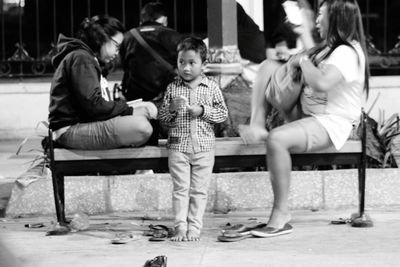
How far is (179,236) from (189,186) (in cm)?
32

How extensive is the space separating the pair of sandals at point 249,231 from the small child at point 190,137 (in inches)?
7.0

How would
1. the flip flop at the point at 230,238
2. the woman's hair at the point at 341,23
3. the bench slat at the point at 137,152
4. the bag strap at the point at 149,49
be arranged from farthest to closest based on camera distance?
the bag strap at the point at 149,49 < the bench slat at the point at 137,152 < the woman's hair at the point at 341,23 < the flip flop at the point at 230,238

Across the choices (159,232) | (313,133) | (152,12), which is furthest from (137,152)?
(152,12)

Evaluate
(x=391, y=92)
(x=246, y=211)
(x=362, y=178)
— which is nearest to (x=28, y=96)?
(x=391, y=92)

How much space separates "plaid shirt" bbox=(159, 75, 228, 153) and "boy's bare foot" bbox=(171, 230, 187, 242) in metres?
0.49

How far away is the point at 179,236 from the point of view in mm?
7000

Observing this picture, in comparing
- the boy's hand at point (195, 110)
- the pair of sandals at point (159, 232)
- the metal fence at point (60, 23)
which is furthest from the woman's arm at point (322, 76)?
the metal fence at point (60, 23)

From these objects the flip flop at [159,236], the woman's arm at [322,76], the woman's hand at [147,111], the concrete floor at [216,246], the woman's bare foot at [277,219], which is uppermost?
the woman's arm at [322,76]

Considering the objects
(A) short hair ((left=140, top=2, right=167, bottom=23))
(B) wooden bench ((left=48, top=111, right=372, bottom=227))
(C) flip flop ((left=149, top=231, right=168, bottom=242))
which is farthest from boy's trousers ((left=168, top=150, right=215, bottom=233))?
(A) short hair ((left=140, top=2, right=167, bottom=23))

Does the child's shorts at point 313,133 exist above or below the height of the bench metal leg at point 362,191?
above

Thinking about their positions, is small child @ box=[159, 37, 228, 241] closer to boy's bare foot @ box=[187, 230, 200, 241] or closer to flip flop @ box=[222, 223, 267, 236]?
boy's bare foot @ box=[187, 230, 200, 241]

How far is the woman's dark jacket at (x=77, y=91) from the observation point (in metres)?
7.19

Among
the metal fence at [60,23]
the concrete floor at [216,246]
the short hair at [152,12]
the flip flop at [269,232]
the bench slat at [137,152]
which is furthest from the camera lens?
the metal fence at [60,23]

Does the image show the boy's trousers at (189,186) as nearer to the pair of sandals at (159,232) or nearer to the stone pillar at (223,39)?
the pair of sandals at (159,232)
